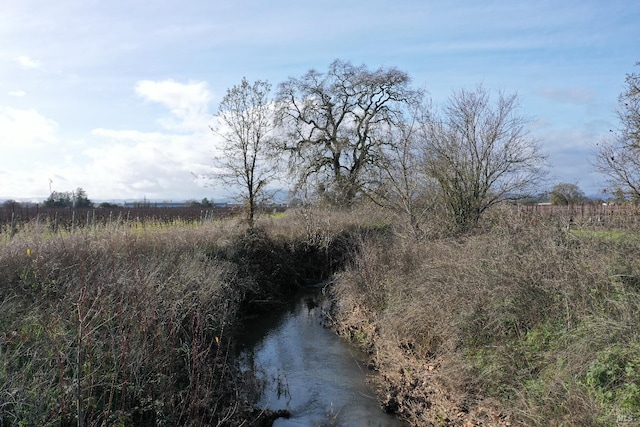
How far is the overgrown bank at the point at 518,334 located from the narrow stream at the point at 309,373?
0.45 meters

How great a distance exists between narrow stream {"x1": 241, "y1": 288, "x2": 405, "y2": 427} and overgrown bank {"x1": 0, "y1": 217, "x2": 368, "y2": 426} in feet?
2.40

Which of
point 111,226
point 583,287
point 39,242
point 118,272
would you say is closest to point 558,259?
point 583,287

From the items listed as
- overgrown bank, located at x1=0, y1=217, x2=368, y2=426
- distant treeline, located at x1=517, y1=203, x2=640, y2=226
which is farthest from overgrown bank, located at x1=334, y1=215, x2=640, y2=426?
overgrown bank, located at x1=0, y1=217, x2=368, y2=426

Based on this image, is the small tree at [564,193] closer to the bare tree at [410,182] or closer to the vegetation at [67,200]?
the bare tree at [410,182]

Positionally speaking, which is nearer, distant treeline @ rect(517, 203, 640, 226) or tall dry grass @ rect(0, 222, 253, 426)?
tall dry grass @ rect(0, 222, 253, 426)

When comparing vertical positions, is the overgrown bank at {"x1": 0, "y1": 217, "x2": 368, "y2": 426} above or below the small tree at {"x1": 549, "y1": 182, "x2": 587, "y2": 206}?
below

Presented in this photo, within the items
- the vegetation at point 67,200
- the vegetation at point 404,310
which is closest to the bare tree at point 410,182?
the vegetation at point 404,310

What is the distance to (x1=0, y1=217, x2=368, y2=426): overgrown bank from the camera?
15.0 ft

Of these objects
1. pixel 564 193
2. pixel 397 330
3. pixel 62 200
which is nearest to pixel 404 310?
pixel 397 330

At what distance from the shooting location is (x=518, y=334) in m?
6.74

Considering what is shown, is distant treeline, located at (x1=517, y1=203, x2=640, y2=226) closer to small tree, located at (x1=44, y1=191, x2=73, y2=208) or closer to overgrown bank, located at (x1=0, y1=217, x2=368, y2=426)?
overgrown bank, located at (x1=0, y1=217, x2=368, y2=426)

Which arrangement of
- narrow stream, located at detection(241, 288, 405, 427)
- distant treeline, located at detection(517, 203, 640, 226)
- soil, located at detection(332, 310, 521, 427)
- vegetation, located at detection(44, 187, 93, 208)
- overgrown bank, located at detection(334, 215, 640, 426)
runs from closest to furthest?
overgrown bank, located at detection(334, 215, 640, 426) → soil, located at detection(332, 310, 521, 427) → narrow stream, located at detection(241, 288, 405, 427) → distant treeline, located at detection(517, 203, 640, 226) → vegetation, located at detection(44, 187, 93, 208)

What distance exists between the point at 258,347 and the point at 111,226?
5.20 metres

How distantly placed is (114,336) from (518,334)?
5.47m
